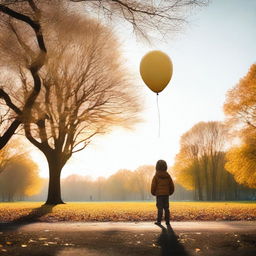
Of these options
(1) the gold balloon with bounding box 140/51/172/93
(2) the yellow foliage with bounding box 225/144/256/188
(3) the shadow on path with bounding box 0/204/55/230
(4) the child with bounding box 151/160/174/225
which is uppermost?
(1) the gold balloon with bounding box 140/51/172/93

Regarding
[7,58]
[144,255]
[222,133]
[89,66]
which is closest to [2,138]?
[7,58]

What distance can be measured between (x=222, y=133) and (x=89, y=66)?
1237 inches

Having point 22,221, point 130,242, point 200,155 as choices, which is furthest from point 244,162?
point 200,155

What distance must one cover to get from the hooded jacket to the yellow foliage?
1772cm

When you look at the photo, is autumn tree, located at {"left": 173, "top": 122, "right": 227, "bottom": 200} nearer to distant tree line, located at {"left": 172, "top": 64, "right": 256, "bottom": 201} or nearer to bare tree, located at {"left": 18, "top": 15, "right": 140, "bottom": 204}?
distant tree line, located at {"left": 172, "top": 64, "right": 256, "bottom": 201}

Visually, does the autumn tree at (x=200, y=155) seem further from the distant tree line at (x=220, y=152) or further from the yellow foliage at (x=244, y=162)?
the yellow foliage at (x=244, y=162)

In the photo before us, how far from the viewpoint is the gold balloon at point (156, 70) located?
10.0 m

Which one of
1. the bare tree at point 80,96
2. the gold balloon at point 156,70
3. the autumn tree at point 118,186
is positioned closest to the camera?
the gold balloon at point 156,70

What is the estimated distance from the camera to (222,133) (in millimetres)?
45938

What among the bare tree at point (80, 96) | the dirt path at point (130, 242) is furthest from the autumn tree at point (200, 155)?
the dirt path at point (130, 242)

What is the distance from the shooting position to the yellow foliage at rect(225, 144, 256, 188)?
80.9 ft

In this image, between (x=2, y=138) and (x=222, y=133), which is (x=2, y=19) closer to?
(x=2, y=138)

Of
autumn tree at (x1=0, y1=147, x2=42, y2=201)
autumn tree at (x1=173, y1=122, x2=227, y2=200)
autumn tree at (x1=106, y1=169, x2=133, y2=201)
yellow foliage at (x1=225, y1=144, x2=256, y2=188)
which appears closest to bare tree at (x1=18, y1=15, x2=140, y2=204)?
yellow foliage at (x1=225, y1=144, x2=256, y2=188)

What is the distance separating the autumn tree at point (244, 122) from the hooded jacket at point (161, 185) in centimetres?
1660
